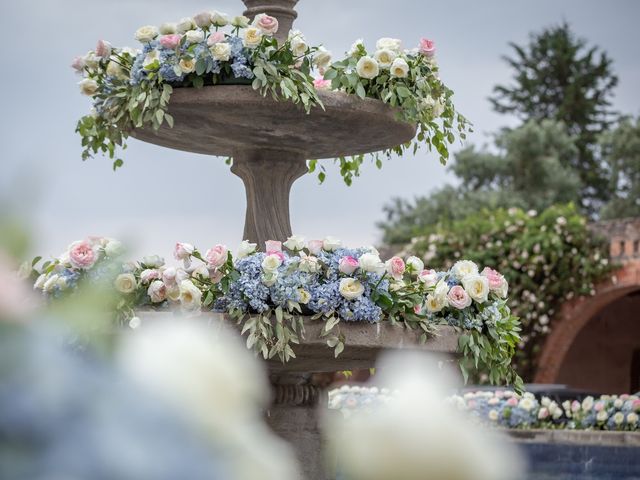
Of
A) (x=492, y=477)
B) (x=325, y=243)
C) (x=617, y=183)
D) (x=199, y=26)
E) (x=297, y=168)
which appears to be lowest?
(x=492, y=477)

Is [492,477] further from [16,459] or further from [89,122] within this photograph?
[89,122]

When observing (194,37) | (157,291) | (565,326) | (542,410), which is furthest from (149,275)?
(565,326)

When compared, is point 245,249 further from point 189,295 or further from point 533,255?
point 533,255

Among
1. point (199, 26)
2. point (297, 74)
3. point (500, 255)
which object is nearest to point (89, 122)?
point (199, 26)

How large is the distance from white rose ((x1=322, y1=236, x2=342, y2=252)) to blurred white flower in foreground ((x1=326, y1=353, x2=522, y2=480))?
3696 millimetres

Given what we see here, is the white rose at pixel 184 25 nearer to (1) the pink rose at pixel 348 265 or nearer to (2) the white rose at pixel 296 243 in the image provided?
(2) the white rose at pixel 296 243

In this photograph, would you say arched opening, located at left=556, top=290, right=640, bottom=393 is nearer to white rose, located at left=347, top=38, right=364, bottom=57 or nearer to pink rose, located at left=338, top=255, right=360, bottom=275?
white rose, located at left=347, top=38, right=364, bottom=57

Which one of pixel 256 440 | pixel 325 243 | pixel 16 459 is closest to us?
pixel 16 459

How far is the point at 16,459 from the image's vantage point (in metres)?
0.71

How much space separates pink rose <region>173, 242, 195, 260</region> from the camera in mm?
4617

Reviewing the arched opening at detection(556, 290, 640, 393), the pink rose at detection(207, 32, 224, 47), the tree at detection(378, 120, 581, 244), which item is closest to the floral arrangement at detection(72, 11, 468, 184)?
the pink rose at detection(207, 32, 224, 47)

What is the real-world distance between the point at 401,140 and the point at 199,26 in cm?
116

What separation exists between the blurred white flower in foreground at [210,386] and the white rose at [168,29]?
4018 millimetres

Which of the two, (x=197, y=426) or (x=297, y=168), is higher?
(x=297, y=168)
